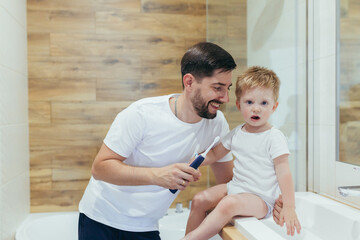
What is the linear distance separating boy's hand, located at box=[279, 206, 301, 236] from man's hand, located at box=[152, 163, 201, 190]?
27cm

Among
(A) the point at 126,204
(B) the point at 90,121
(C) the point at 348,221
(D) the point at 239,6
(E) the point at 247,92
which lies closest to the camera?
(C) the point at 348,221

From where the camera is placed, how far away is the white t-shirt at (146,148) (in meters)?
1.20

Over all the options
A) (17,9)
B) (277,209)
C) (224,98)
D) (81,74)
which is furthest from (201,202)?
(17,9)

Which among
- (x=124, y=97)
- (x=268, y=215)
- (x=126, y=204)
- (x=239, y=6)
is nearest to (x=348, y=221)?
(x=268, y=215)

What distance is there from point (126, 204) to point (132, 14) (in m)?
1.36

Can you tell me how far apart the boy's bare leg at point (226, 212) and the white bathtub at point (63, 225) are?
38.4 inches

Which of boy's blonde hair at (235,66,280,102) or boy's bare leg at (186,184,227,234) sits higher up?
boy's blonde hair at (235,66,280,102)

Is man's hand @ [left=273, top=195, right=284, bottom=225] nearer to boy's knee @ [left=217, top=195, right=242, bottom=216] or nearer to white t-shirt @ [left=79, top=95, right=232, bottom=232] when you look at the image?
boy's knee @ [left=217, top=195, right=242, bottom=216]

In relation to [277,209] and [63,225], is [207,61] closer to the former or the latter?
[277,209]

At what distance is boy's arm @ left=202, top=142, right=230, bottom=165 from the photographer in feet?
3.97

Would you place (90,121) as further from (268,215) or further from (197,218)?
(268,215)

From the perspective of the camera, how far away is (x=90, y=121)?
2162 millimetres

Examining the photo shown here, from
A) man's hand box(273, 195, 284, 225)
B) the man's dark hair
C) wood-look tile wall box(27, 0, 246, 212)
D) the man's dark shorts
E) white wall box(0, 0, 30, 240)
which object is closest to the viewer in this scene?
man's hand box(273, 195, 284, 225)

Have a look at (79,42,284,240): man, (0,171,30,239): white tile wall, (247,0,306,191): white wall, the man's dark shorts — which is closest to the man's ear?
(79,42,284,240): man
